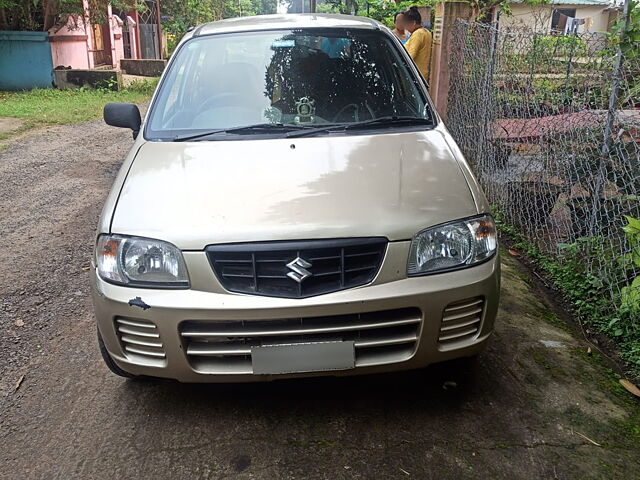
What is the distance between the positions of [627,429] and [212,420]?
6.07 feet

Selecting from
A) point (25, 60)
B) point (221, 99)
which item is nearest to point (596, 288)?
point (221, 99)

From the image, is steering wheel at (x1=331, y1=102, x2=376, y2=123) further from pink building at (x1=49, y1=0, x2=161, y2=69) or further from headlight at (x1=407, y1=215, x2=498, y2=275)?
pink building at (x1=49, y1=0, x2=161, y2=69)

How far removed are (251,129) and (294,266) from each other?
116cm

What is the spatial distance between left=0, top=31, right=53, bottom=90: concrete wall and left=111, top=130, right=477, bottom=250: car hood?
12.0 metres

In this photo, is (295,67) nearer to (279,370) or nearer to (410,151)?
(410,151)

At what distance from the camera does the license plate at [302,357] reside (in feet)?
7.89

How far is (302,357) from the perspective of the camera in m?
2.42

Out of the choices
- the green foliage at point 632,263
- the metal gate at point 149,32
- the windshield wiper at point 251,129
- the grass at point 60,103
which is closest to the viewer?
the green foliage at point 632,263

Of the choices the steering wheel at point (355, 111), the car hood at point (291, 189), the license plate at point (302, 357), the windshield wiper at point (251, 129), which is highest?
the steering wheel at point (355, 111)

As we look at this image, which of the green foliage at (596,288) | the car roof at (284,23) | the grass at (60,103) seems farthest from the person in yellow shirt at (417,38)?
the grass at (60,103)

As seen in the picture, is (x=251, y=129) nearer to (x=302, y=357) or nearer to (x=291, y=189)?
(x=291, y=189)

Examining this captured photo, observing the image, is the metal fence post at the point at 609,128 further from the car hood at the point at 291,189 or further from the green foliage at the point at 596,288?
the car hood at the point at 291,189

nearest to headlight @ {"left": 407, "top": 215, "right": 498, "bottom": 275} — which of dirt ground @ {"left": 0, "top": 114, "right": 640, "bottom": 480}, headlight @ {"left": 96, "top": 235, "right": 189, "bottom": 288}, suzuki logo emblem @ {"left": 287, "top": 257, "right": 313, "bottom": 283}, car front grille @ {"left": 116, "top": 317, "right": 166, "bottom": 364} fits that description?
suzuki logo emblem @ {"left": 287, "top": 257, "right": 313, "bottom": 283}

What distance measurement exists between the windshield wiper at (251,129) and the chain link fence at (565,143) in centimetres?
180
